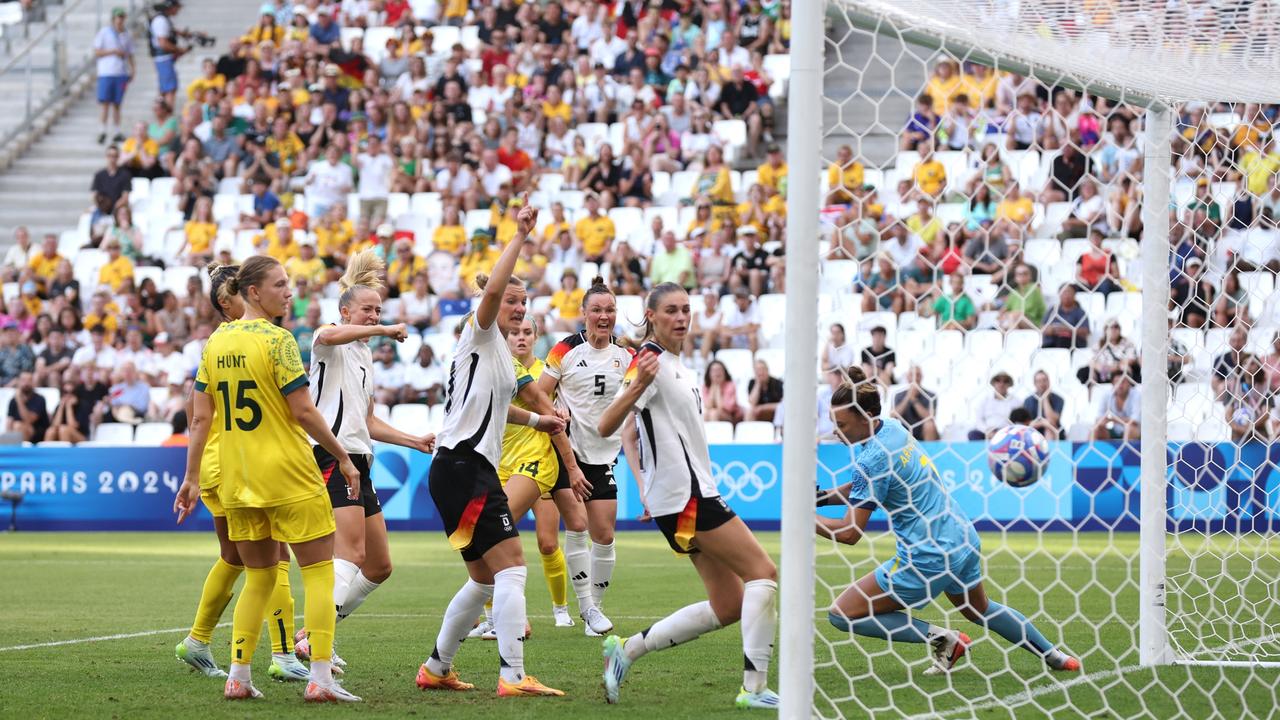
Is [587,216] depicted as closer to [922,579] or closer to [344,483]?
[344,483]

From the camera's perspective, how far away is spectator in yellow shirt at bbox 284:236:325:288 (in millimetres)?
21688

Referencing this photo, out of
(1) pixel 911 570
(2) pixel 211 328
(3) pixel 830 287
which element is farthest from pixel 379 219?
(1) pixel 911 570

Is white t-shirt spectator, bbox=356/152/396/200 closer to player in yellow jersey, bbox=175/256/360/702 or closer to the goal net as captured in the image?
the goal net

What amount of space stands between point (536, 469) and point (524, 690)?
2.83m

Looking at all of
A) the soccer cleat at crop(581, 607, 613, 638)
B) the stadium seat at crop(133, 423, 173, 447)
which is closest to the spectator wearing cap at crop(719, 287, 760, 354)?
the stadium seat at crop(133, 423, 173, 447)

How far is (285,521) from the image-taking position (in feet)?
22.3

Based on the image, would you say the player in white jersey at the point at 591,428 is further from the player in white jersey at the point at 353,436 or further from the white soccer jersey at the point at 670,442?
the white soccer jersey at the point at 670,442

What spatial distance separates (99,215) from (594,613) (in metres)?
17.9

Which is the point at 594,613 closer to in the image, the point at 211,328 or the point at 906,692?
the point at 906,692

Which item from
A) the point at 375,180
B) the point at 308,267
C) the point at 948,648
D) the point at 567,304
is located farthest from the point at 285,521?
the point at 375,180

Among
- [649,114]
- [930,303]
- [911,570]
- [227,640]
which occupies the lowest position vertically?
[227,640]

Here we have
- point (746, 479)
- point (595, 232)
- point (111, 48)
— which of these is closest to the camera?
point (746, 479)

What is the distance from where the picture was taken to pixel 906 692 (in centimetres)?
720

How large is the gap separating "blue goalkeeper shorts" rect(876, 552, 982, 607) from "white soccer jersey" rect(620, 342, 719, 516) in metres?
1.21
